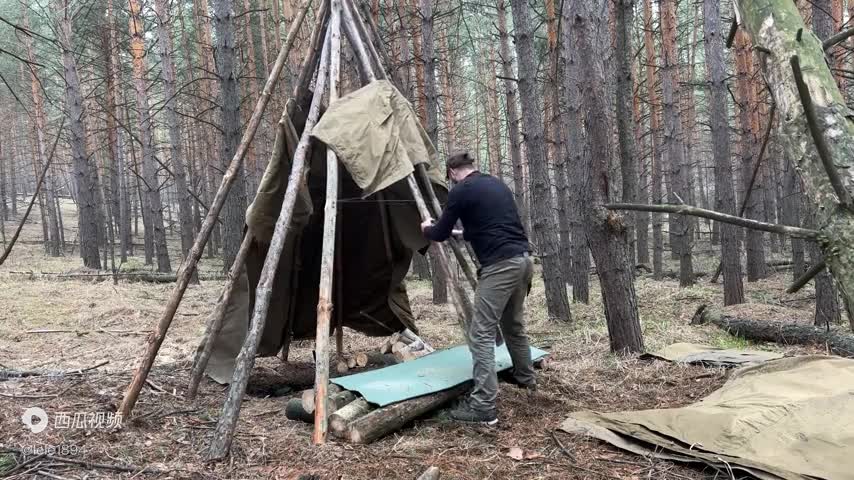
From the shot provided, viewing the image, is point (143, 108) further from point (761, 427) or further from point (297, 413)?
point (761, 427)

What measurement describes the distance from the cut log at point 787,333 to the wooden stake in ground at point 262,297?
18.9 feet

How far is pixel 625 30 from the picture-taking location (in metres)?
7.63

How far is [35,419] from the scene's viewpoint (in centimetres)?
415

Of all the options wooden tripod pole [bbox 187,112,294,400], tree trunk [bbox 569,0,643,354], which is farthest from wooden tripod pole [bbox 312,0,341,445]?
tree trunk [bbox 569,0,643,354]

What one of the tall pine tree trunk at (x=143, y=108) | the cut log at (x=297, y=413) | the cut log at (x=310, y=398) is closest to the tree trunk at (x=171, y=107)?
the tall pine tree trunk at (x=143, y=108)

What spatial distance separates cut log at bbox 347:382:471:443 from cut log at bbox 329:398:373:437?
0.06m

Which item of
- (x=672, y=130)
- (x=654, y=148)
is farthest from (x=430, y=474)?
(x=654, y=148)

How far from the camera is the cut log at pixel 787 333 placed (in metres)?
6.23

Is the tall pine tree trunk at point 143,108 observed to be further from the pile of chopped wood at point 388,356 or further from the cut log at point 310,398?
the cut log at point 310,398

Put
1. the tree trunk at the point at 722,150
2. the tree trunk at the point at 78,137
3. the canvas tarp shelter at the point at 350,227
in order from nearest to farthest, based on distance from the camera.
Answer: the canvas tarp shelter at the point at 350,227, the tree trunk at the point at 722,150, the tree trunk at the point at 78,137

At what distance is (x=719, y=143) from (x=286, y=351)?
872 cm

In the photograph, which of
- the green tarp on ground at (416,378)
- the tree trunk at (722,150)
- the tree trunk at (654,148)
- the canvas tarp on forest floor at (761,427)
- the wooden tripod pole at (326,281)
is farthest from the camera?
the tree trunk at (654,148)

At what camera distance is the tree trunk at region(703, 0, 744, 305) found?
33.8 feet

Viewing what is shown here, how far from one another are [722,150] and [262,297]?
9.51 meters
